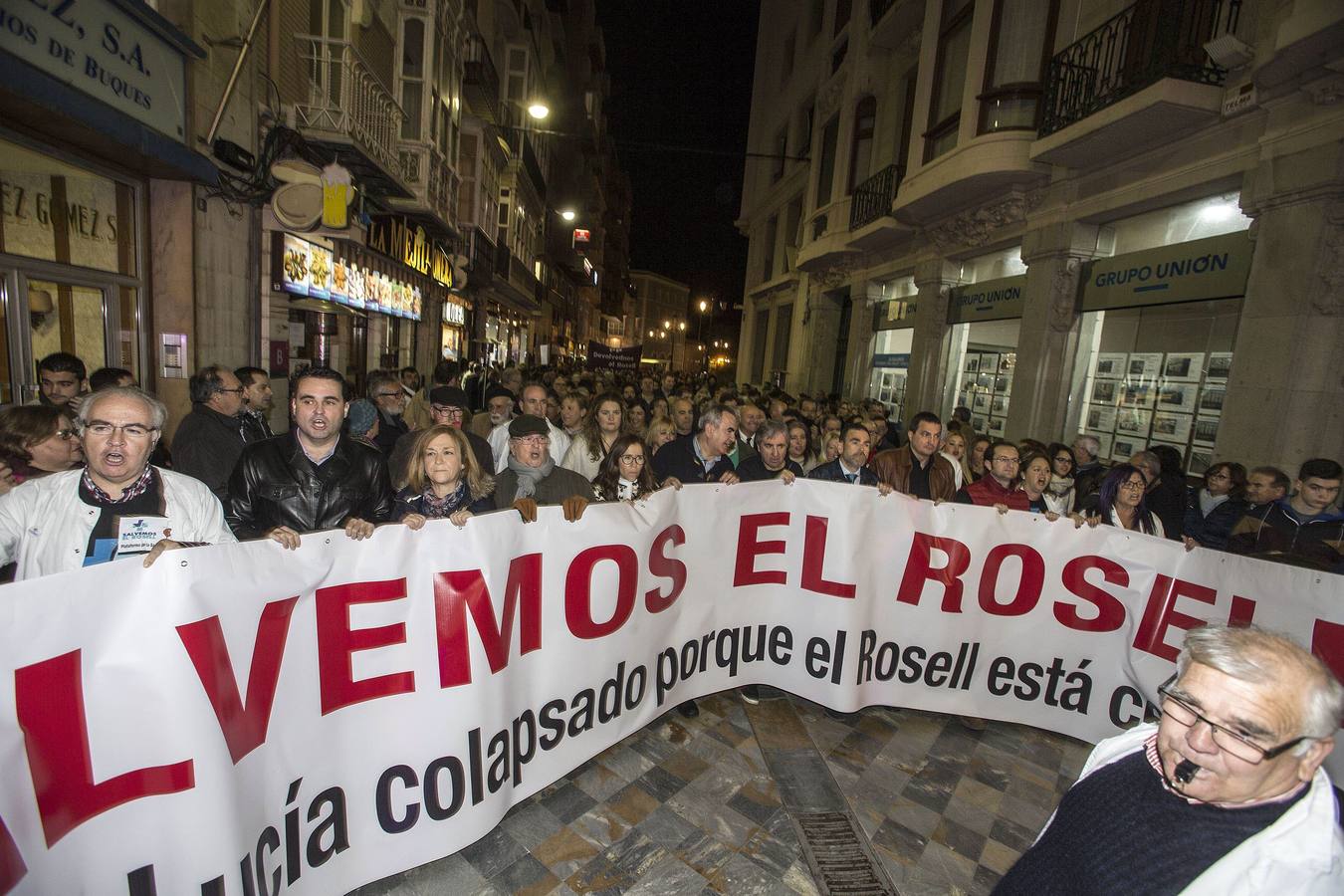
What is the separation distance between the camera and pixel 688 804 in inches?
124

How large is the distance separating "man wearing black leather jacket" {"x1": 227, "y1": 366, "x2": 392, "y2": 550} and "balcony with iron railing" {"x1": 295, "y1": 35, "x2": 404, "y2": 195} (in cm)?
795

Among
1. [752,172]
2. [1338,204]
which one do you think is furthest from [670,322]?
[1338,204]

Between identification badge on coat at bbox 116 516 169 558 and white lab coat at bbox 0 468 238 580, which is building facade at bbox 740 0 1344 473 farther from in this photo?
white lab coat at bbox 0 468 238 580

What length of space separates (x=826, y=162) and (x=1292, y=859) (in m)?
21.4

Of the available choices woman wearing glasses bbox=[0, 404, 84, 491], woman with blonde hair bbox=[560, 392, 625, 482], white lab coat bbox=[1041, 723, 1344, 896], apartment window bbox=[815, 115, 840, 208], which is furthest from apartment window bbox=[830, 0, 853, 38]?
white lab coat bbox=[1041, 723, 1344, 896]

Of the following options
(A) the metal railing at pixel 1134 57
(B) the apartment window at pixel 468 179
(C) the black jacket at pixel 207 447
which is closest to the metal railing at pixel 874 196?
(A) the metal railing at pixel 1134 57

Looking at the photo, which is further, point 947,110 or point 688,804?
point 947,110

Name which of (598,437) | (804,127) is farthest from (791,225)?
(598,437)

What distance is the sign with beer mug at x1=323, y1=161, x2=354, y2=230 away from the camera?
8617mm

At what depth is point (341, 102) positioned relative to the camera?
946 centimetres

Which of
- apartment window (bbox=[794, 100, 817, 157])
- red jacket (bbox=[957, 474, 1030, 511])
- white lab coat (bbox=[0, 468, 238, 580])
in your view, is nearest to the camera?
white lab coat (bbox=[0, 468, 238, 580])

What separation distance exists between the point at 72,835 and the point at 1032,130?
12.7m

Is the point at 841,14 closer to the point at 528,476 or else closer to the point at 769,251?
the point at 769,251

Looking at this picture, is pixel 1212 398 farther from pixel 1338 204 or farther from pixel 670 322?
pixel 670 322
